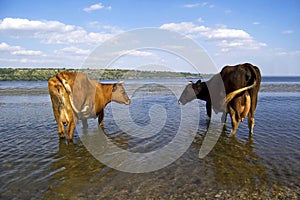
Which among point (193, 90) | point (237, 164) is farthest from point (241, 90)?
point (193, 90)

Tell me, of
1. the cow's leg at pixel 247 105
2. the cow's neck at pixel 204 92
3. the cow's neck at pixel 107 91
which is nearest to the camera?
the cow's leg at pixel 247 105

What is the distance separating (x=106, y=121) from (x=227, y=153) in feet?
20.2

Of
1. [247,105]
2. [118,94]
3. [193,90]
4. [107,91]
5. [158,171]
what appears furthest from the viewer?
[193,90]

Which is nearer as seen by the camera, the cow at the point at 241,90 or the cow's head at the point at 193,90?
the cow at the point at 241,90

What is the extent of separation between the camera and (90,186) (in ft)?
15.4

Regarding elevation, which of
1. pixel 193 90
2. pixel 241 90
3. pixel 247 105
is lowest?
pixel 247 105

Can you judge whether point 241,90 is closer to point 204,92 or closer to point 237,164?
point 237,164

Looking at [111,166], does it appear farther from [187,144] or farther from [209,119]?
[209,119]

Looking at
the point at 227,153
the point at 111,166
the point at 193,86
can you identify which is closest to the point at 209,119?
the point at 193,86

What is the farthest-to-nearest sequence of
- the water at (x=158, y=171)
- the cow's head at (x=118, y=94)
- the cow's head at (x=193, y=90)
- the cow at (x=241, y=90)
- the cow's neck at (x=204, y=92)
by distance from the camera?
the cow's head at (x=193, y=90), the cow's neck at (x=204, y=92), the cow's head at (x=118, y=94), the cow at (x=241, y=90), the water at (x=158, y=171)

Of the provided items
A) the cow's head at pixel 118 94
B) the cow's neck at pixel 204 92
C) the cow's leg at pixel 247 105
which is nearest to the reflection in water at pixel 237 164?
the cow's leg at pixel 247 105

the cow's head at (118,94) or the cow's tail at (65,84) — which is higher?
the cow's tail at (65,84)

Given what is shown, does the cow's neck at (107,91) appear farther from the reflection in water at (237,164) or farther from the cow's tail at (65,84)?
the reflection in water at (237,164)

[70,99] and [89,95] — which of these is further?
[89,95]
